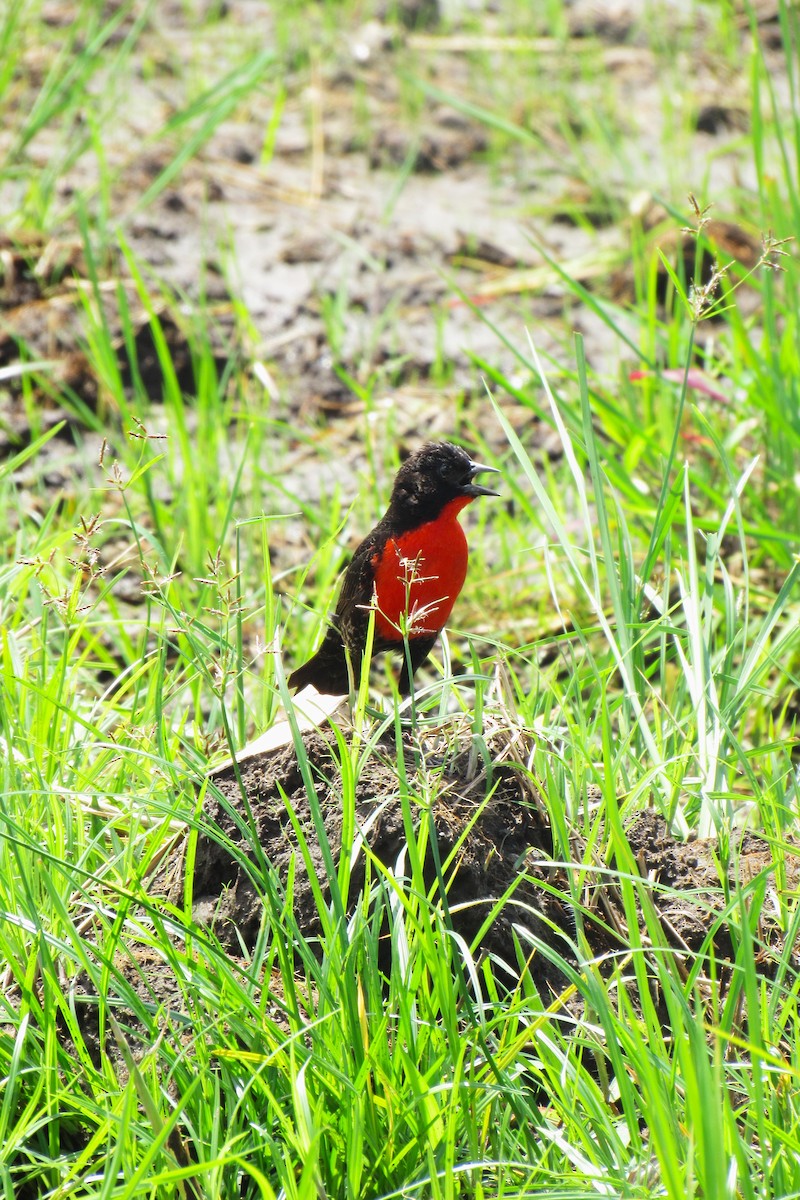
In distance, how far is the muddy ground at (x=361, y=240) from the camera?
5754mm

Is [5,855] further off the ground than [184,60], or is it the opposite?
[184,60]

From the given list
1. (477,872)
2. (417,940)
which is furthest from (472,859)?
(417,940)

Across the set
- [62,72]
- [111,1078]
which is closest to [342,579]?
[111,1078]

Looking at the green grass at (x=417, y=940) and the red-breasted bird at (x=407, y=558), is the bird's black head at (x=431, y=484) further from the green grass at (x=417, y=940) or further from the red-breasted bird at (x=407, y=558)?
the green grass at (x=417, y=940)

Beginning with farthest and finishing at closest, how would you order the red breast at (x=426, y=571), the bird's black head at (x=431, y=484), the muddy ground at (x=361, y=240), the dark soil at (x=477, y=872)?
the muddy ground at (x=361, y=240), the bird's black head at (x=431, y=484), the red breast at (x=426, y=571), the dark soil at (x=477, y=872)

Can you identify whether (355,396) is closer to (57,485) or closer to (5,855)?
(57,485)

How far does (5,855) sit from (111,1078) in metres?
0.54

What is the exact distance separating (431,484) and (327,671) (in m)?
0.65

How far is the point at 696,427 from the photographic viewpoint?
486 centimetres

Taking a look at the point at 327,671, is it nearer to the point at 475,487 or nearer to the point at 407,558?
the point at 407,558

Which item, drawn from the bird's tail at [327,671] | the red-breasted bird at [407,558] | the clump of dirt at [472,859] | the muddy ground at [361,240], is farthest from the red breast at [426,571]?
the muddy ground at [361,240]

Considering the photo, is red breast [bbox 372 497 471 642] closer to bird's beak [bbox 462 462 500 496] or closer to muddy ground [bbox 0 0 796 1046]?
bird's beak [bbox 462 462 500 496]

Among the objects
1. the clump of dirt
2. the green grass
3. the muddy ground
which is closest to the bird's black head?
the green grass

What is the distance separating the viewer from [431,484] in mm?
3695
